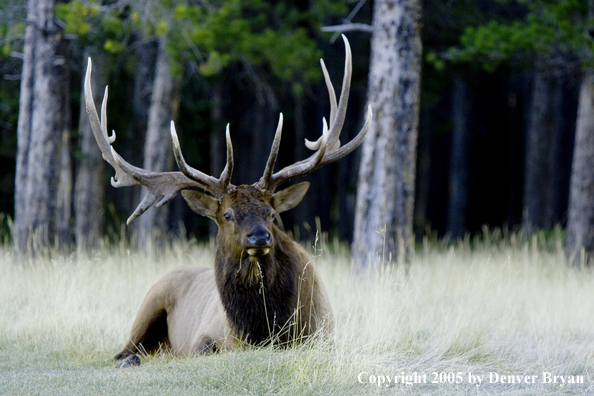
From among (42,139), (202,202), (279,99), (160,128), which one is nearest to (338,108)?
(202,202)

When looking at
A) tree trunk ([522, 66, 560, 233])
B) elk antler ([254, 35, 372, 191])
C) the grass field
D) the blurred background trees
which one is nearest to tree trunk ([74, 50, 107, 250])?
the blurred background trees

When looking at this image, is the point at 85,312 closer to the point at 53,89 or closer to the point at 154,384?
the point at 154,384

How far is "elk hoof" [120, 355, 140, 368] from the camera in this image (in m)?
5.76

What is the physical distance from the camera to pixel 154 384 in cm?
474

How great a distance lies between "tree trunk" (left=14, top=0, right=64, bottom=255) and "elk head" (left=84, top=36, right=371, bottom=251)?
16.1ft

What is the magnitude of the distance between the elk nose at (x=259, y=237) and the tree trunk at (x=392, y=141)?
3702 mm

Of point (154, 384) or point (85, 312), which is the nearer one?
point (154, 384)

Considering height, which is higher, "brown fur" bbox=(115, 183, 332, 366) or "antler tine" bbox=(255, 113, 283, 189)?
"antler tine" bbox=(255, 113, 283, 189)

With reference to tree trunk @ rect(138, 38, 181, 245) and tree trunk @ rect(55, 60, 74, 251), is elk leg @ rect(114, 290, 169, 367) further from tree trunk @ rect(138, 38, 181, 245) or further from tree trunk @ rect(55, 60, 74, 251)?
tree trunk @ rect(138, 38, 181, 245)

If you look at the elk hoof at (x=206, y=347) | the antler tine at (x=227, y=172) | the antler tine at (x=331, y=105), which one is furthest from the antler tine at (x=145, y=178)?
the elk hoof at (x=206, y=347)

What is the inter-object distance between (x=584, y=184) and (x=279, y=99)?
34.2 feet

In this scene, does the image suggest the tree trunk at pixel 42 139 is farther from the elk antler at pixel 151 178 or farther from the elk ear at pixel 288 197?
the elk ear at pixel 288 197

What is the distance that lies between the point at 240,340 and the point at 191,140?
14.8m

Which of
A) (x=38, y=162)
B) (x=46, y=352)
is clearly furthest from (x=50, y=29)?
(x=46, y=352)
